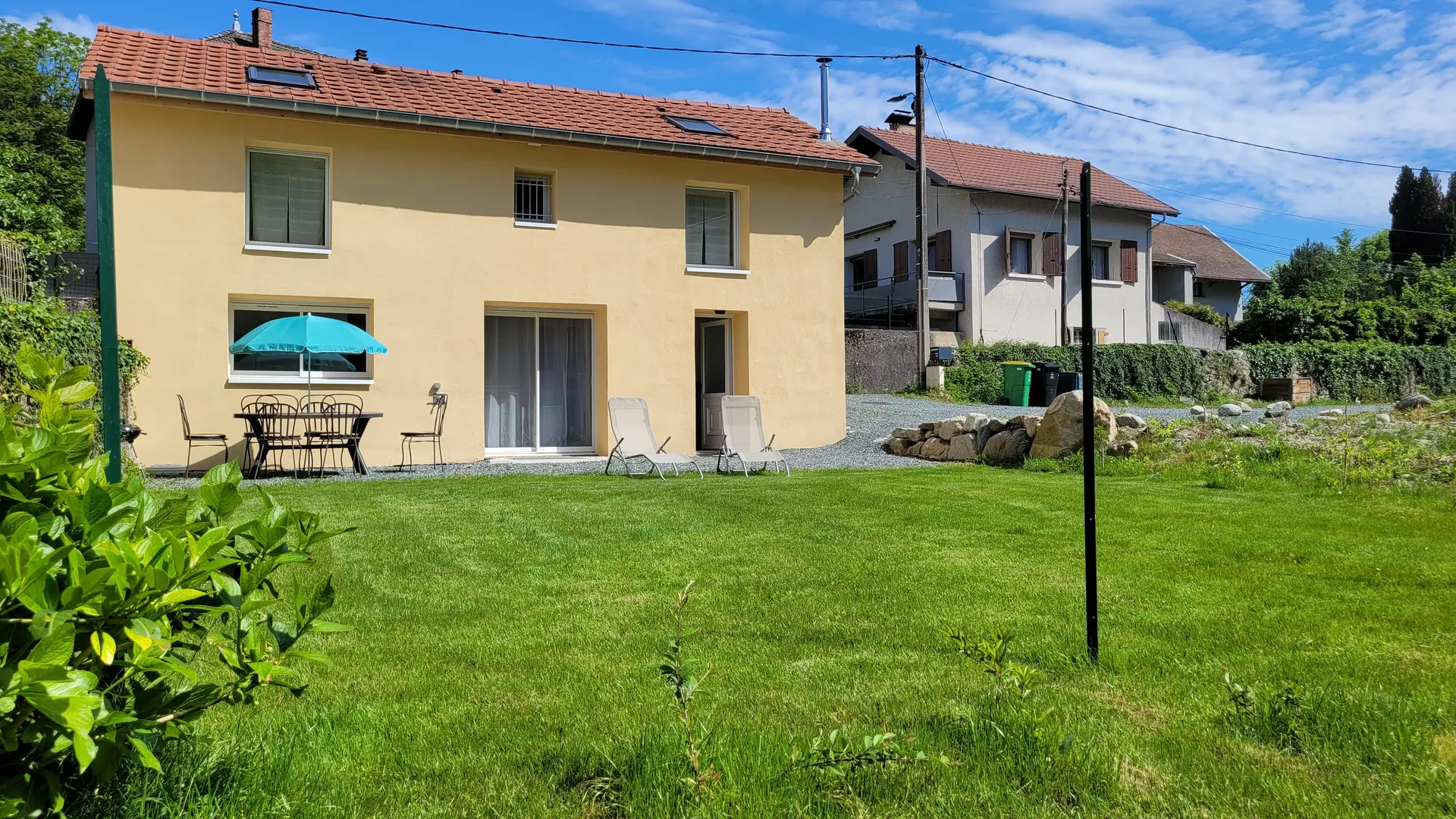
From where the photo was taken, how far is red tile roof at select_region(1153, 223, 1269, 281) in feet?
128

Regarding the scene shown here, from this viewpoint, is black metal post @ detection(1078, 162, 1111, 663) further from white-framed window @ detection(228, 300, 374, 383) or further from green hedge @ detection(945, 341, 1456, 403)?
green hedge @ detection(945, 341, 1456, 403)

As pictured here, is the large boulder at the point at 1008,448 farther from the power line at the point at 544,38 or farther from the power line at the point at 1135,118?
the power line at the point at 1135,118

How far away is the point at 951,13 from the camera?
46.1 ft

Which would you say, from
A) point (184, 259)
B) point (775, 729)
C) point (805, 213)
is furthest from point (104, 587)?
point (805, 213)

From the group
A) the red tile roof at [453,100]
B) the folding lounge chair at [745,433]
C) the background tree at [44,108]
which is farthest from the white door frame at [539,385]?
the background tree at [44,108]

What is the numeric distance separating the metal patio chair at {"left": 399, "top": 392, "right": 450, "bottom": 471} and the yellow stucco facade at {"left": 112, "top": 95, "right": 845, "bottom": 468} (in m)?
0.09

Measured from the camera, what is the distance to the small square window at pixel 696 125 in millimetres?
15023

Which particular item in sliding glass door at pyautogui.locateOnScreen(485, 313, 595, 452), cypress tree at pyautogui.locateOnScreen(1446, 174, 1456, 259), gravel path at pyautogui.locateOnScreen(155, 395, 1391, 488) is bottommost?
gravel path at pyautogui.locateOnScreen(155, 395, 1391, 488)

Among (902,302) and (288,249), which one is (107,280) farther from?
(902,302)

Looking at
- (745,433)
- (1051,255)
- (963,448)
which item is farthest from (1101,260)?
(745,433)

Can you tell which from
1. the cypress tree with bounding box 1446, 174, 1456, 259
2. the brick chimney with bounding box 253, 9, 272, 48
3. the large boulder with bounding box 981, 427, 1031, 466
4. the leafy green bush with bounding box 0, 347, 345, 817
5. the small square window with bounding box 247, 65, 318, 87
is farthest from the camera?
the cypress tree with bounding box 1446, 174, 1456, 259

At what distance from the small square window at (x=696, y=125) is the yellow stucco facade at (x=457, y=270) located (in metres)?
0.76

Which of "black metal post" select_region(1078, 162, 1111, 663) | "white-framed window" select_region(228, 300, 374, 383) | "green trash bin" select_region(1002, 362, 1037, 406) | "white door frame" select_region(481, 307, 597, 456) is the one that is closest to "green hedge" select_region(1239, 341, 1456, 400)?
"green trash bin" select_region(1002, 362, 1037, 406)

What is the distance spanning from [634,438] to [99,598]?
1008cm
